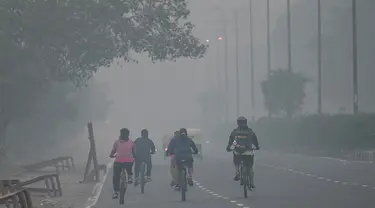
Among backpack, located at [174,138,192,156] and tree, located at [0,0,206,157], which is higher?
tree, located at [0,0,206,157]

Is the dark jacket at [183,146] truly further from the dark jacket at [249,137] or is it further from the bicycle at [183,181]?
the dark jacket at [249,137]

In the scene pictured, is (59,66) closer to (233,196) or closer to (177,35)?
(177,35)

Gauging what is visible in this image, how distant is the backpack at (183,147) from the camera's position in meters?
28.5

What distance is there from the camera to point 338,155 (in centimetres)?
6669

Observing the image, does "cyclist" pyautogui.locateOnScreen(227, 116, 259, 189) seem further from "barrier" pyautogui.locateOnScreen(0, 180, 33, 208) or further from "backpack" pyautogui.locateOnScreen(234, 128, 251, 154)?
"barrier" pyautogui.locateOnScreen(0, 180, 33, 208)

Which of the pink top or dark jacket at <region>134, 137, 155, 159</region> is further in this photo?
dark jacket at <region>134, 137, 155, 159</region>

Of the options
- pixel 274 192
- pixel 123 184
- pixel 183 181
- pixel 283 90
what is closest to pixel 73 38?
pixel 274 192

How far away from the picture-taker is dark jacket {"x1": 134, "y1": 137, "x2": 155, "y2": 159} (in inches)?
A: 1261

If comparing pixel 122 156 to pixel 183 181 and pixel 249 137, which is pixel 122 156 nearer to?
pixel 183 181

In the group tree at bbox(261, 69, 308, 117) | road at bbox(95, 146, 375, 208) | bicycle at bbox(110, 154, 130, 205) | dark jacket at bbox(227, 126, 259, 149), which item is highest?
tree at bbox(261, 69, 308, 117)

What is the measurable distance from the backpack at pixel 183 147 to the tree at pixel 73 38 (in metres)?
23.8

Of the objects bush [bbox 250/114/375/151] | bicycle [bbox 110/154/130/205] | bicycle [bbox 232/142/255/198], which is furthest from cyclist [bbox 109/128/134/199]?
bush [bbox 250/114/375/151]

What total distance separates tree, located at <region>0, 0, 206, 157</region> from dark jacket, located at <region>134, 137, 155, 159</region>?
2002cm

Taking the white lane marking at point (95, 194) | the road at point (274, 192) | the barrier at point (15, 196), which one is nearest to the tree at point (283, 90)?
the road at point (274, 192)
